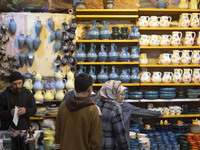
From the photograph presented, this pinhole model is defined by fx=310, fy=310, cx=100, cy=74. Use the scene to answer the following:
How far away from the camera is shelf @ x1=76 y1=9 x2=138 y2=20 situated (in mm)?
4781

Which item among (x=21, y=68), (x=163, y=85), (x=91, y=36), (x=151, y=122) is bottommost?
(x=151, y=122)

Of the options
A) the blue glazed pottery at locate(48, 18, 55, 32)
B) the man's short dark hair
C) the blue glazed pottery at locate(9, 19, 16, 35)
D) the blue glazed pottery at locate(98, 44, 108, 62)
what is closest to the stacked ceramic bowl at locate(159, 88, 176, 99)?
the blue glazed pottery at locate(98, 44, 108, 62)

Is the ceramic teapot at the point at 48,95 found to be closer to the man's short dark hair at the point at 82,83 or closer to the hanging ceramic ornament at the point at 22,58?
the hanging ceramic ornament at the point at 22,58

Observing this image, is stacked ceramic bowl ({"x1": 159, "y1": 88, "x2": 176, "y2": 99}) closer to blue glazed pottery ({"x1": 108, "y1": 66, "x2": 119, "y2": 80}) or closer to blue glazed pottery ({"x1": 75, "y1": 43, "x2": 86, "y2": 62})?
blue glazed pottery ({"x1": 108, "y1": 66, "x2": 119, "y2": 80})

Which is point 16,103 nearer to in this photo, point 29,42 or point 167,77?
point 29,42

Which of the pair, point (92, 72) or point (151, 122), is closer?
point (92, 72)

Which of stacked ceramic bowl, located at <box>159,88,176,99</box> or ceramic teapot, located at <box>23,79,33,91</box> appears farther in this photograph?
stacked ceramic bowl, located at <box>159,88,176,99</box>

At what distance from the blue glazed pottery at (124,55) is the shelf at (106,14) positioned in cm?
52

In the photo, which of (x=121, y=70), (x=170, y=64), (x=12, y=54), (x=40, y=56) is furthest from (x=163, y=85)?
(x=12, y=54)

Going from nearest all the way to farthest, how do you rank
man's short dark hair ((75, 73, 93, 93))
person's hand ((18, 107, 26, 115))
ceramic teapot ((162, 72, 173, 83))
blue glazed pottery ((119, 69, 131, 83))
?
man's short dark hair ((75, 73, 93, 93)) < person's hand ((18, 107, 26, 115)) < blue glazed pottery ((119, 69, 131, 83)) < ceramic teapot ((162, 72, 173, 83))

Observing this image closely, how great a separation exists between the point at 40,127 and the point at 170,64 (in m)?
2.26

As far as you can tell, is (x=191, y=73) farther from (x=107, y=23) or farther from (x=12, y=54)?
(x=12, y=54)

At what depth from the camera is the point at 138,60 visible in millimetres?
4875

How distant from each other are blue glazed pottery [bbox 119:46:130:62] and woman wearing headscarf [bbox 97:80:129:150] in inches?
84.9
